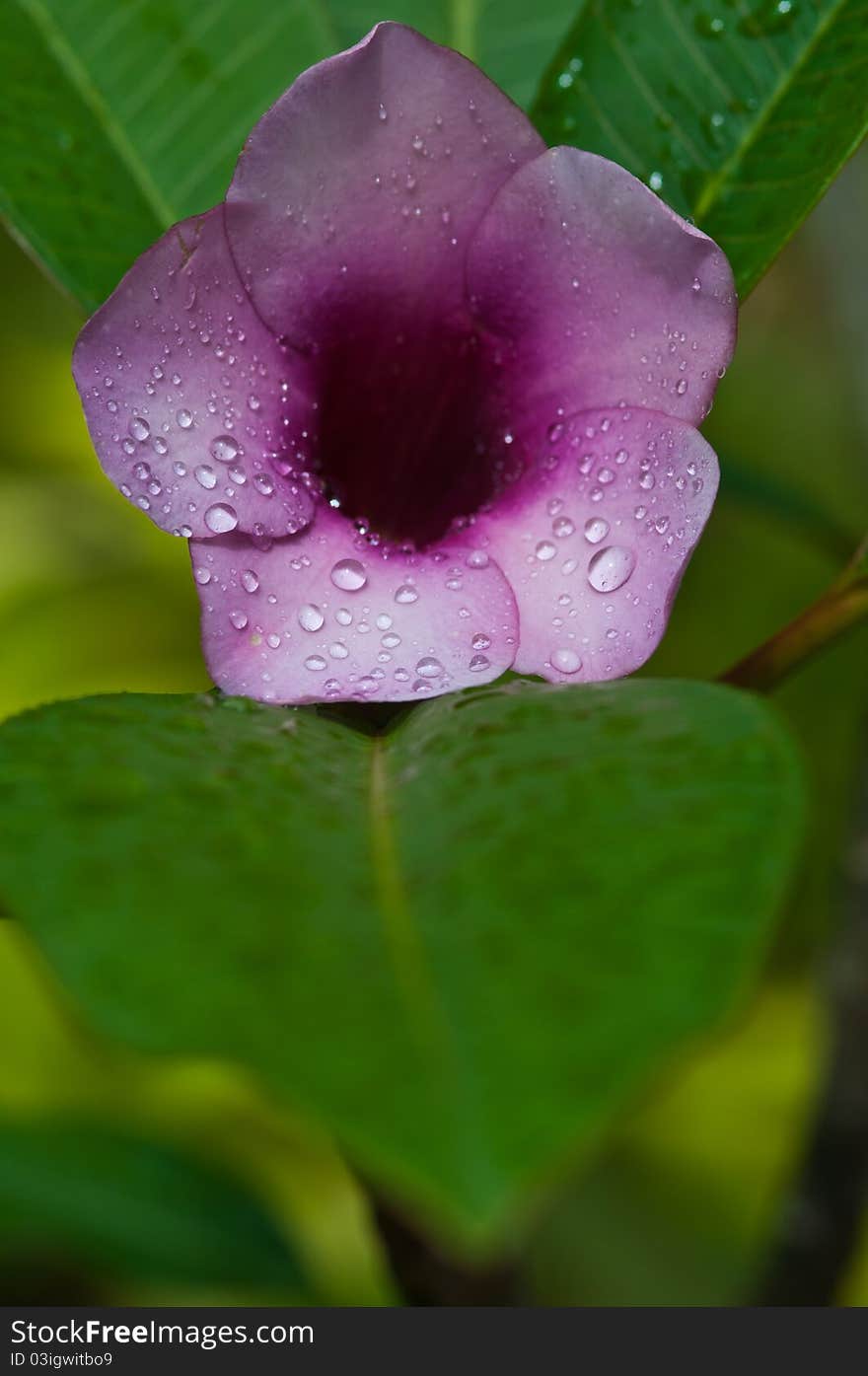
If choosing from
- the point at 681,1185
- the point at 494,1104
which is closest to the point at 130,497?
the point at 494,1104

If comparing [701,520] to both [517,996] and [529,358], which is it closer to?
[529,358]

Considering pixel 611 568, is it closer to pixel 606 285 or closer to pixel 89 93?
pixel 606 285

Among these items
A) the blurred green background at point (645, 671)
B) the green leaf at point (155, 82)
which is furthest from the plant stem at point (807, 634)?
the blurred green background at point (645, 671)

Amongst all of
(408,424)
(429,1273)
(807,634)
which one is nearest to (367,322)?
(408,424)

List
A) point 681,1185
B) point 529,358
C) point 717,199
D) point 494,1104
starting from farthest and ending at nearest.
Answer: point 681,1185, point 717,199, point 529,358, point 494,1104

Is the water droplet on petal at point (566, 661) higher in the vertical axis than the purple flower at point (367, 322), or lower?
lower

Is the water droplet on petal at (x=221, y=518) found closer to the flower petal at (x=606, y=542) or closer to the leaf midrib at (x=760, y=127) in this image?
the flower petal at (x=606, y=542)

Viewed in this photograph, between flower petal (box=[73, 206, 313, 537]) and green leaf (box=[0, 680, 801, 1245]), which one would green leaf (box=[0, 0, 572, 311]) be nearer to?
flower petal (box=[73, 206, 313, 537])
